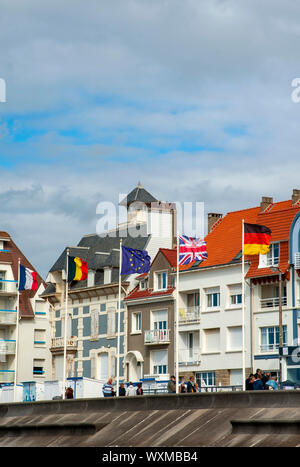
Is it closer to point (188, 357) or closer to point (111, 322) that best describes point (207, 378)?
point (188, 357)

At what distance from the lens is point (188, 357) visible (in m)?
76.5

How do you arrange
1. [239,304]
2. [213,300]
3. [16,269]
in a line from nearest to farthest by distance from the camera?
[239,304] → [213,300] → [16,269]

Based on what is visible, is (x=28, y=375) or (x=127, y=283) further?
(x=28, y=375)

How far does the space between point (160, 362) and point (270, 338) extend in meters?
9.82

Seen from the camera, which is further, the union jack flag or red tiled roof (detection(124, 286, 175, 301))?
red tiled roof (detection(124, 286, 175, 301))

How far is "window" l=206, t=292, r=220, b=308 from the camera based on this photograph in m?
75.1

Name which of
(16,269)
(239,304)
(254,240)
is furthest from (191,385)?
(16,269)

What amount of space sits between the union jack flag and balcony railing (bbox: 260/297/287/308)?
24208mm

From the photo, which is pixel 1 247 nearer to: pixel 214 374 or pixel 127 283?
pixel 127 283

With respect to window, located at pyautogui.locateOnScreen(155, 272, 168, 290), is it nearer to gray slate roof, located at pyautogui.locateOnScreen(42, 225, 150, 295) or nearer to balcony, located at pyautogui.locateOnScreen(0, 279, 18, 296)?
gray slate roof, located at pyautogui.locateOnScreen(42, 225, 150, 295)

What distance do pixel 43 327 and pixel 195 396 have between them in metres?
58.6

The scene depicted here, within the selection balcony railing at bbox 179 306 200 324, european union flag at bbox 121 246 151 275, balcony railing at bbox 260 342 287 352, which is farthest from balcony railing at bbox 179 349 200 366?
european union flag at bbox 121 246 151 275

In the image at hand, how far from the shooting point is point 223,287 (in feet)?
244

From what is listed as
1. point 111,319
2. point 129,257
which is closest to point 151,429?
point 129,257
